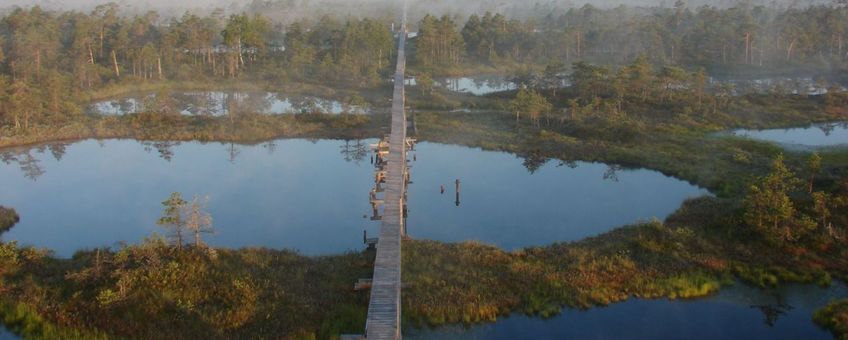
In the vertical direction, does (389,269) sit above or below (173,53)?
below

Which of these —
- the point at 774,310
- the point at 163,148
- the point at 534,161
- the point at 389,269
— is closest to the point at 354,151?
the point at 534,161

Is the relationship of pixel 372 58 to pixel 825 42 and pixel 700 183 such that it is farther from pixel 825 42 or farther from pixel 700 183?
pixel 825 42

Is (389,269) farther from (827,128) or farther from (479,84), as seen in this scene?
(479,84)

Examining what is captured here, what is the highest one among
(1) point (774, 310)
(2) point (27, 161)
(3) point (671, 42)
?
(3) point (671, 42)

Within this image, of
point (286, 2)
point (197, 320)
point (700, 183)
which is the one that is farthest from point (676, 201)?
point (286, 2)

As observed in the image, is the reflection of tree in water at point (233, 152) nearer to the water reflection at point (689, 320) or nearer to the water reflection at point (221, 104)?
the water reflection at point (221, 104)

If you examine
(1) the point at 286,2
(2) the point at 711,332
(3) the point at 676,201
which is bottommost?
(2) the point at 711,332

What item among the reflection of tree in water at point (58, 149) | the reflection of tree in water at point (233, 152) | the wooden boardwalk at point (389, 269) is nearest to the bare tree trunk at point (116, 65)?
the reflection of tree in water at point (58, 149)
